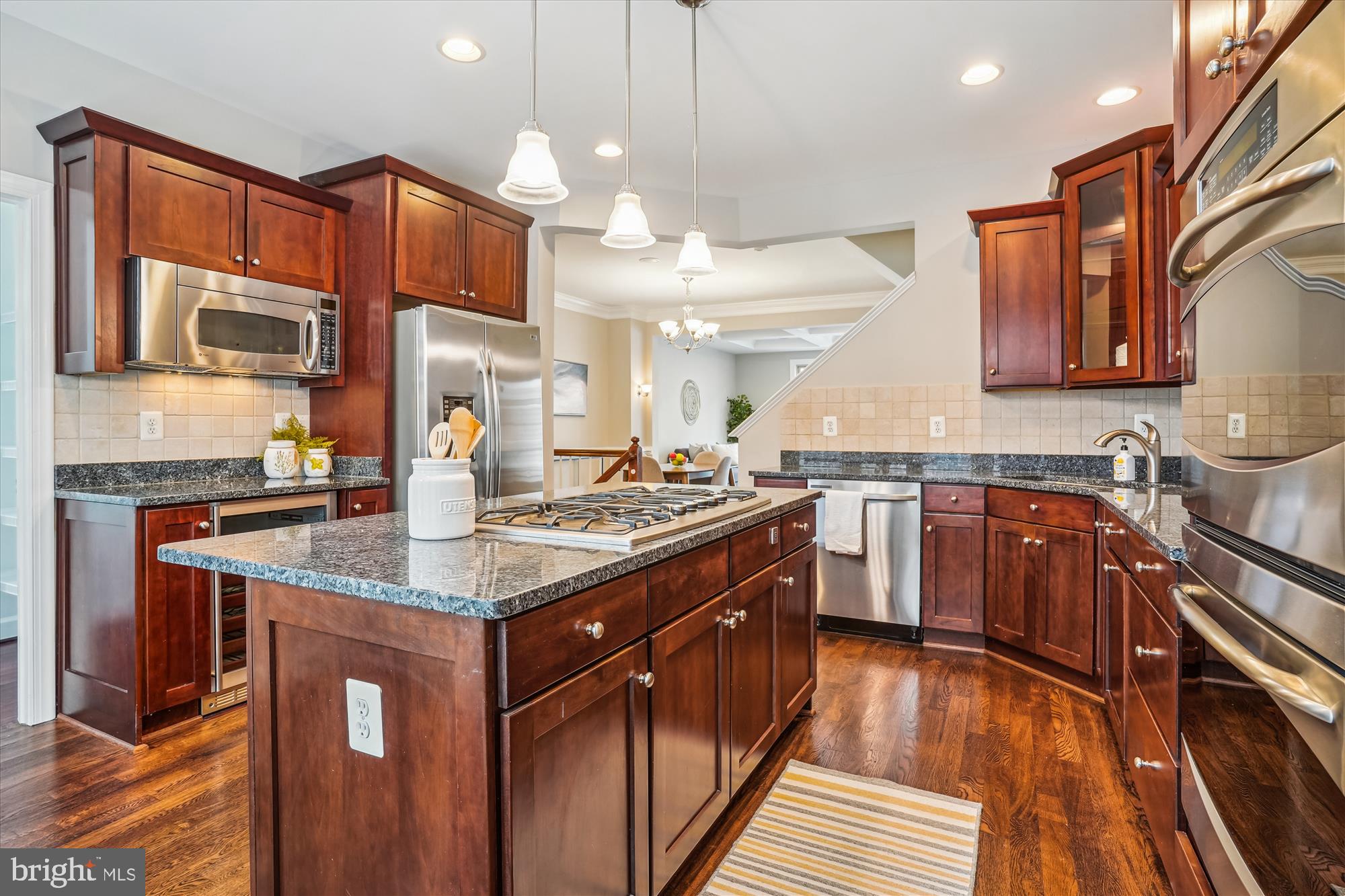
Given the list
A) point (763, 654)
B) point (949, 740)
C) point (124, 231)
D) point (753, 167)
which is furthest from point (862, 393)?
point (124, 231)

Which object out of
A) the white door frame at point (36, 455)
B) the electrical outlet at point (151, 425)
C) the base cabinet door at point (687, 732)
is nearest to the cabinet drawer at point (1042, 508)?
the base cabinet door at point (687, 732)

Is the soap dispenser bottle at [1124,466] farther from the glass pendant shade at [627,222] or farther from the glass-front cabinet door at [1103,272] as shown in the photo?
the glass pendant shade at [627,222]

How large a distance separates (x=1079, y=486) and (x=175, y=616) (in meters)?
3.56

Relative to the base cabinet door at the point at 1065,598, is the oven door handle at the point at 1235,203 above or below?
A: above

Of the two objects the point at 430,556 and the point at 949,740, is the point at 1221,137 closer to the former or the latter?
the point at 430,556

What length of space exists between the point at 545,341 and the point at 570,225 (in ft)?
2.40

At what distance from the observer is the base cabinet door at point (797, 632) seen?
2326 millimetres

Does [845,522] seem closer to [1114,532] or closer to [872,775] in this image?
[1114,532]

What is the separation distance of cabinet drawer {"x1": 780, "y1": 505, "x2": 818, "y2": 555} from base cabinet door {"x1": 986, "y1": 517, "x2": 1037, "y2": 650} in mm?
1203

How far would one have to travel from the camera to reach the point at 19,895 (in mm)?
1712

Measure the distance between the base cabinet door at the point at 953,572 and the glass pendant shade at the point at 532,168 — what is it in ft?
8.28

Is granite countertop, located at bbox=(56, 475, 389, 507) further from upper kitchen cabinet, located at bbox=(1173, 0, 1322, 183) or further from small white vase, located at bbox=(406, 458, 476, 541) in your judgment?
upper kitchen cabinet, located at bbox=(1173, 0, 1322, 183)

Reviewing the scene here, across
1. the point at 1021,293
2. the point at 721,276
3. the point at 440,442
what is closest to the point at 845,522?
the point at 1021,293

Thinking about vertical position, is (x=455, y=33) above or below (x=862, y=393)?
above
